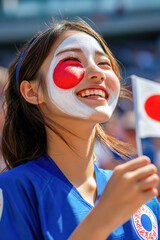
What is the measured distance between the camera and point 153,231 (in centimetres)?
120

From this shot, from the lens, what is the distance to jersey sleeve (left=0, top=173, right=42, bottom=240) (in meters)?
1.00

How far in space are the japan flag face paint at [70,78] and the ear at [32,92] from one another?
71 mm

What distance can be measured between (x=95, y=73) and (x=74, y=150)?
29 cm

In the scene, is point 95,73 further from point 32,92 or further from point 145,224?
point 145,224

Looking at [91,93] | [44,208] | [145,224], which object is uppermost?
[91,93]

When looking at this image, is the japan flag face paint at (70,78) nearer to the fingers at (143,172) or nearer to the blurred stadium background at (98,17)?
the fingers at (143,172)

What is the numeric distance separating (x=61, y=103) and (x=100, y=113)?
15 centimetres

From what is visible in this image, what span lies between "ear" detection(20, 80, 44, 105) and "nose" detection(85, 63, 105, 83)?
207 millimetres

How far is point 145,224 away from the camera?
1193 millimetres

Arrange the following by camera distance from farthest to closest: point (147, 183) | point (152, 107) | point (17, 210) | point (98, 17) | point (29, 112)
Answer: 1. point (98, 17)
2. point (29, 112)
3. point (152, 107)
4. point (17, 210)
5. point (147, 183)

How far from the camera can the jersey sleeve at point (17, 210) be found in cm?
100

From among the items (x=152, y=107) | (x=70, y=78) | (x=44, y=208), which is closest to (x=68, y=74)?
(x=70, y=78)

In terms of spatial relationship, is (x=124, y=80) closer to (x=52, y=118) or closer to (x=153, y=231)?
(x=52, y=118)

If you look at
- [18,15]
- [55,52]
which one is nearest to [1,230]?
[55,52]
